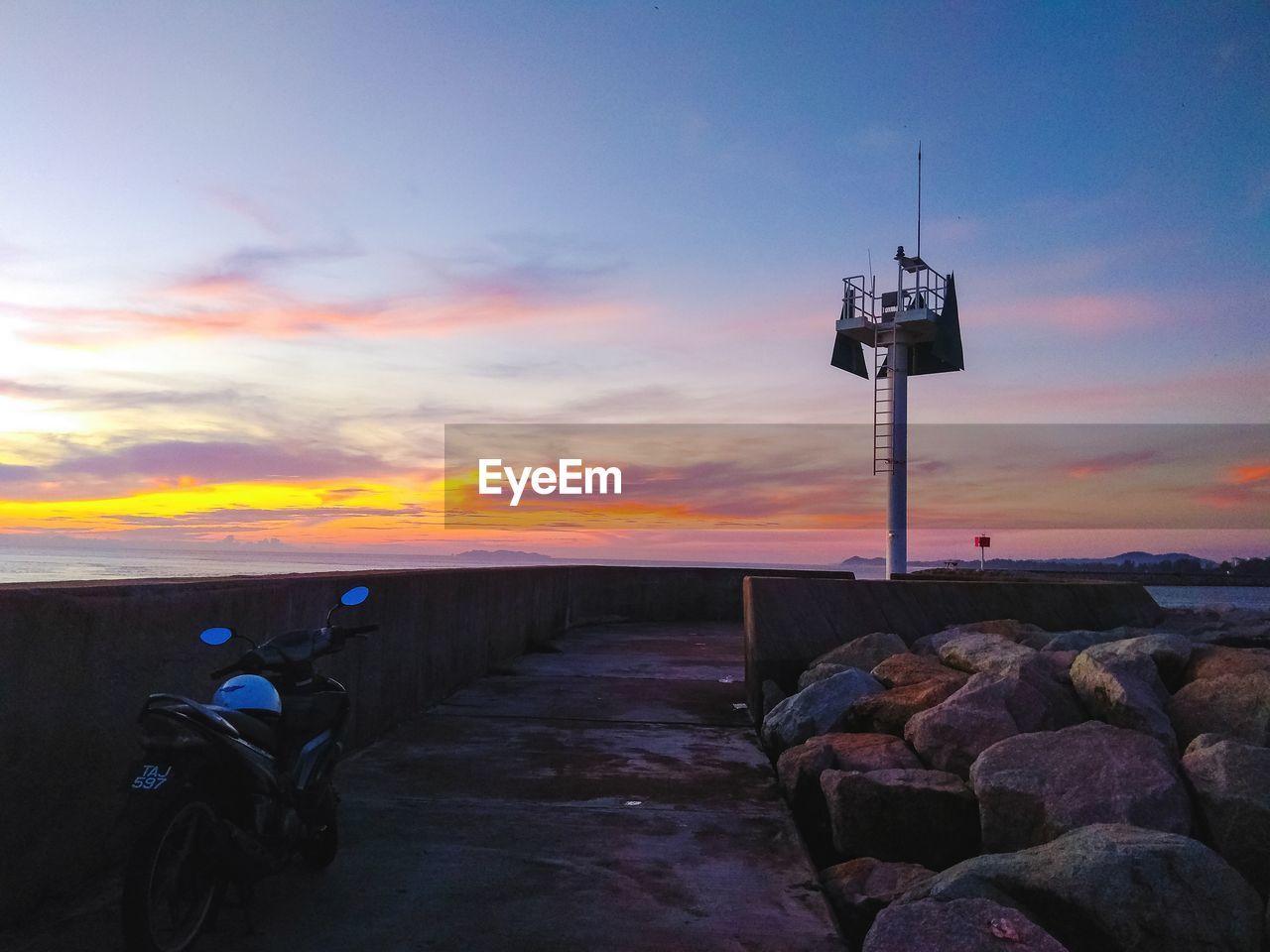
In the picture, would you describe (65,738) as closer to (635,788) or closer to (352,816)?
(352,816)

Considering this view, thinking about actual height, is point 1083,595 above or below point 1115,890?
above

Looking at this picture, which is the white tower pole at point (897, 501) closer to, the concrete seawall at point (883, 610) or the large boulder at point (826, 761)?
the concrete seawall at point (883, 610)

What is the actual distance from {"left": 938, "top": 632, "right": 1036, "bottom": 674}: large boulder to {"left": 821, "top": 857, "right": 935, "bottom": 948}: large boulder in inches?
93.4

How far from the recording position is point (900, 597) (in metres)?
10.2

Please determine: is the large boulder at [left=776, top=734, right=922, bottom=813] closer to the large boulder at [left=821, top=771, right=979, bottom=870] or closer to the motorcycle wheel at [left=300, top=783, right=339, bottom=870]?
the large boulder at [left=821, top=771, right=979, bottom=870]

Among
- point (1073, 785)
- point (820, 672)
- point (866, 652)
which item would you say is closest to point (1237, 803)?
point (1073, 785)

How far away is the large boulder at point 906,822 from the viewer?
533 centimetres

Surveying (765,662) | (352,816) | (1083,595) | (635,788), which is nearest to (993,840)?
(635,788)

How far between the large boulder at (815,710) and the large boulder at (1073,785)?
70.6 inches

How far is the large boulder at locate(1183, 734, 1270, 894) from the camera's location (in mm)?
4785

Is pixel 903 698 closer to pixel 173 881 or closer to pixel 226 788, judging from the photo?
pixel 226 788

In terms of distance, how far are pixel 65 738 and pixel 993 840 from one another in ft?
14.0

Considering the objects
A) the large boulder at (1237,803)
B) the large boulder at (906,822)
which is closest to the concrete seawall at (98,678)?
the large boulder at (906,822)

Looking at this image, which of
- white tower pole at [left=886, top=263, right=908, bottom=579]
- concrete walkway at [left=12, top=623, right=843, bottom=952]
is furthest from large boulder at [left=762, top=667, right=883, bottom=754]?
white tower pole at [left=886, top=263, right=908, bottom=579]
